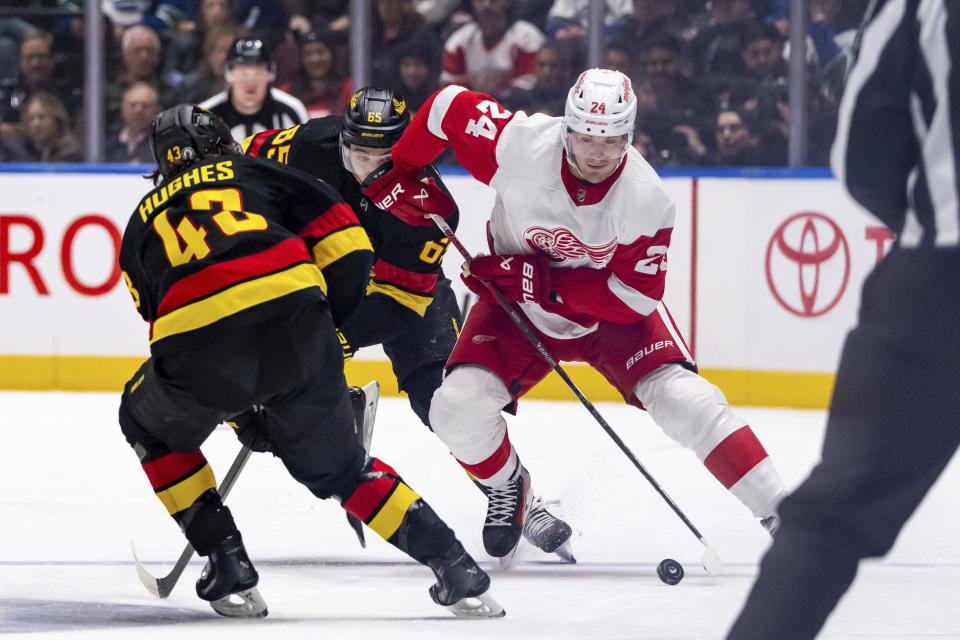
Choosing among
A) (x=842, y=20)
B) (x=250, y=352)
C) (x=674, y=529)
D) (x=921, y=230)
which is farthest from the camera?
(x=842, y=20)

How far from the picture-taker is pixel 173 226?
8.22 feet

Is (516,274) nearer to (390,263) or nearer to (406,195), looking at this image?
(406,195)

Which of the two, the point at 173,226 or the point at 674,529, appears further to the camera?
the point at 674,529

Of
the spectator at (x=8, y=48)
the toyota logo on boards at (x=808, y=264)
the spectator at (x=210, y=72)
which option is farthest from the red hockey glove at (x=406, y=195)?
the spectator at (x=8, y=48)

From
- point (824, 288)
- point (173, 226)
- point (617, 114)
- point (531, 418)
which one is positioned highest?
point (617, 114)

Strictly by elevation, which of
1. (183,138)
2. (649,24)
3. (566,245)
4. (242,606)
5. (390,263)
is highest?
(649,24)

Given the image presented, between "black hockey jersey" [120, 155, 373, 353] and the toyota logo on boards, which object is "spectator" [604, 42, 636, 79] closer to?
the toyota logo on boards

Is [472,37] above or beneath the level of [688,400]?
above

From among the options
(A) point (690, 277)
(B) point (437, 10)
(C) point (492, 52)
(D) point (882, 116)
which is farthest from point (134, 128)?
(D) point (882, 116)

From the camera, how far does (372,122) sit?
341cm

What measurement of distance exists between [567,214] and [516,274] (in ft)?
0.62

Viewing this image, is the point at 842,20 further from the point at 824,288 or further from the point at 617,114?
the point at 617,114

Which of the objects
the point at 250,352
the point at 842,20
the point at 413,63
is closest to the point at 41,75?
the point at 413,63

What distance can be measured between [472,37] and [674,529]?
3299 mm
